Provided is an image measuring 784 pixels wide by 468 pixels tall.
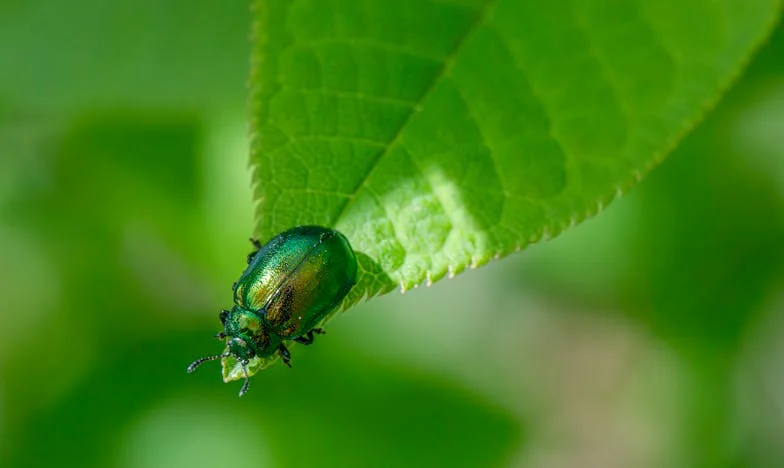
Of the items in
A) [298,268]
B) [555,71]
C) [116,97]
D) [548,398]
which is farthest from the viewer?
[548,398]

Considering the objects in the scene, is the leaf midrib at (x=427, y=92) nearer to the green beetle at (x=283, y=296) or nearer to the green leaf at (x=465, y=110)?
the green leaf at (x=465, y=110)

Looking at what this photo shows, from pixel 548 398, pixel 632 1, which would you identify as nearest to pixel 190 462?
pixel 548 398

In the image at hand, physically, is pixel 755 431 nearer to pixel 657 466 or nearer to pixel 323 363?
pixel 657 466

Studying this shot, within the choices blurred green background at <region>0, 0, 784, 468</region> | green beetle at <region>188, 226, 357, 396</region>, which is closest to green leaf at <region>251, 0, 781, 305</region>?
green beetle at <region>188, 226, 357, 396</region>

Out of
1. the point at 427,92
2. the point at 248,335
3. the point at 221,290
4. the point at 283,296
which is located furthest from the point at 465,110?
the point at 221,290

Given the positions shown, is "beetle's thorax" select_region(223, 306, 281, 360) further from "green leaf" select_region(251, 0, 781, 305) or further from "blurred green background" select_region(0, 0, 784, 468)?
"green leaf" select_region(251, 0, 781, 305)

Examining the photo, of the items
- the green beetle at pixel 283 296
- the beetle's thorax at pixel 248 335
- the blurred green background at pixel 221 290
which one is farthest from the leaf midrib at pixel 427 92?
the blurred green background at pixel 221 290
